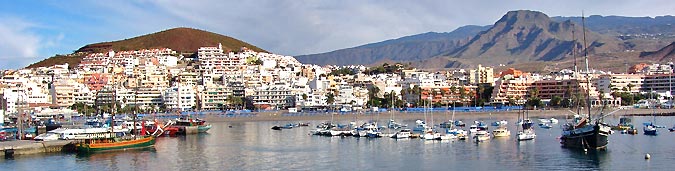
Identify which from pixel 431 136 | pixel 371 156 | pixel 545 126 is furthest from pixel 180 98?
pixel 371 156

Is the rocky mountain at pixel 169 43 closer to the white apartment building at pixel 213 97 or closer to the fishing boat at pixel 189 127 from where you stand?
the white apartment building at pixel 213 97

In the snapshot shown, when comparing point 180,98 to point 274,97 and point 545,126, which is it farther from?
point 545,126

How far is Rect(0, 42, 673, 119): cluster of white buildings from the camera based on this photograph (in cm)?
10119

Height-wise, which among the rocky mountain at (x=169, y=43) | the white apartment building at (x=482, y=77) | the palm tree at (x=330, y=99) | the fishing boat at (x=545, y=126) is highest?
the rocky mountain at (x=169, y=43)

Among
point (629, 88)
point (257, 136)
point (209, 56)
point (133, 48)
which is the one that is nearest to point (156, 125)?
point (257, 136)

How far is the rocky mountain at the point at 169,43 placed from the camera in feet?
528

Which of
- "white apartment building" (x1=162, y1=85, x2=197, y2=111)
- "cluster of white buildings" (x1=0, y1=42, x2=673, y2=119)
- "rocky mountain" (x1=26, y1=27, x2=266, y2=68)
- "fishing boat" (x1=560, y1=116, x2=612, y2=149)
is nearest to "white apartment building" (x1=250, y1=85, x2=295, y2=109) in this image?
"cluster of white buildings" (x1=0, y1=42, x2=673, y2=119)

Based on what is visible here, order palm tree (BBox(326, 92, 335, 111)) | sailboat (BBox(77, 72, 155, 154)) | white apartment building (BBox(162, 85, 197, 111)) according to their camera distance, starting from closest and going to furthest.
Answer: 1. sailboat (BBox(77, 72, 155, 154))
2. white apartment building (BBox(162, 85, 197, 111))
3. palm tree (BBox(326, 92, 335, 111))

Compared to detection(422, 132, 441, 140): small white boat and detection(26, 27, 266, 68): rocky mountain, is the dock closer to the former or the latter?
detection(422, 132, 441, 140): small white boat

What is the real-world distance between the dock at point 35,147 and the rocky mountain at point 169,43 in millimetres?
117786

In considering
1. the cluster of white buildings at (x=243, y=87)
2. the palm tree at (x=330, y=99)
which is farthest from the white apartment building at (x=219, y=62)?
the palm tree at (x=330, y=99)

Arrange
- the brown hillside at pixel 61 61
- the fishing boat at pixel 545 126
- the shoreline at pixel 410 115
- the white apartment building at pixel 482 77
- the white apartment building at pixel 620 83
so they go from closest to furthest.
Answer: the fishing boat at pixel 545 126 < the shoreline at pixel 410 115 < the white apartment building at pixel 620 83 < the white apartment building at pixel 482 77 < the brown hillside at pixel 61 61

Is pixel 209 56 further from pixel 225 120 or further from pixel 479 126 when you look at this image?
pixel 479 126

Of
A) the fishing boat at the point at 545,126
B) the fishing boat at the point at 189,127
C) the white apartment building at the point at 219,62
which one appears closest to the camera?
the fishing boat at the point at 189,127
